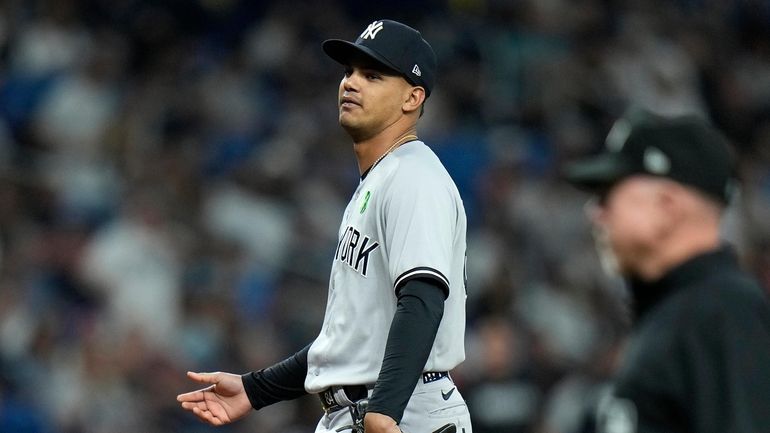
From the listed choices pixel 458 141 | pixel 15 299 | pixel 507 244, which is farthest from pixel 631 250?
pixel 458 141

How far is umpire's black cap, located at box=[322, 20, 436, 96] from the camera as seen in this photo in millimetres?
4145

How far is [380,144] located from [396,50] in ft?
1.00

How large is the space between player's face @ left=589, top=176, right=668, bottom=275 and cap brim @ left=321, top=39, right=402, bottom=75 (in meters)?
1.68

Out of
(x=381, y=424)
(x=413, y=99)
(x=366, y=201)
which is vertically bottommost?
(x=381, y=424)

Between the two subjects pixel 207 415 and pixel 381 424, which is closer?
pixel 381 424

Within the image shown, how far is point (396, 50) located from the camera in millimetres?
4160

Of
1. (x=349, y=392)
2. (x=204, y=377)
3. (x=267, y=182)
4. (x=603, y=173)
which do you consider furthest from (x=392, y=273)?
(x=267, y=182)

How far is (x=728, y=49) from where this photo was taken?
12695 millimetres

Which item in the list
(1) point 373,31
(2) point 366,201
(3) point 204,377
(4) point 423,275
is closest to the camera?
(4) point 423,275

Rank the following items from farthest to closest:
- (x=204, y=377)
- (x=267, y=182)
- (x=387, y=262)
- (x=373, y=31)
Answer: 1. (x=267, y=182)
2. (x=204, y=377)
3. (x=373, y=31)
4. (x=387, y=262)

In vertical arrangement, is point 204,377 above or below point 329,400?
above

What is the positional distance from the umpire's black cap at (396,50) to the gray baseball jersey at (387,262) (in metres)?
0.25

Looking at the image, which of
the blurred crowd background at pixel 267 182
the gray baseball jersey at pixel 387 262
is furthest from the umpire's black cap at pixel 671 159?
the blurred crowd background at pixel 267 182

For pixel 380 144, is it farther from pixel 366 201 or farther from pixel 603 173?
pixel 603 173
